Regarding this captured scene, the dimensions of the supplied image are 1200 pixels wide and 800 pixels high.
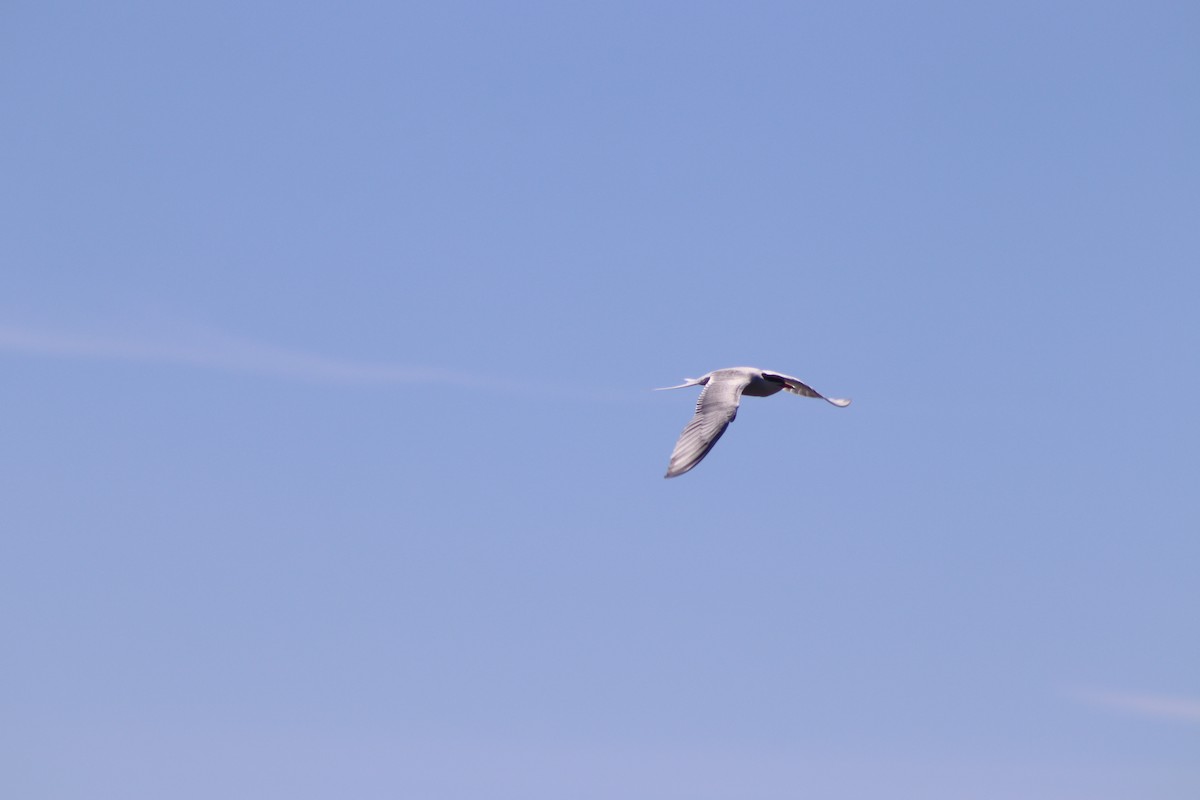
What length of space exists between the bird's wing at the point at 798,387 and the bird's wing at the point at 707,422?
293 cm

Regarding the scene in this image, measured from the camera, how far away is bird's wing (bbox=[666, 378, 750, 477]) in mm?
61656

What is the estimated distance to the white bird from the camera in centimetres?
6219

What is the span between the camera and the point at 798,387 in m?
75.4

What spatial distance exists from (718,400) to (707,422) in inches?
100

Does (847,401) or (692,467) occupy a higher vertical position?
(847,401)

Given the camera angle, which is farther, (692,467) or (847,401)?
(847,401)

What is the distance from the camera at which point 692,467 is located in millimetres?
61312

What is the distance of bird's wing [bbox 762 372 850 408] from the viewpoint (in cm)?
7322

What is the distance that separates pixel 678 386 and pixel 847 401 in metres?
7.71

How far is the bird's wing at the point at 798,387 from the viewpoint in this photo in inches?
2883

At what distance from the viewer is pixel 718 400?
6694 cm

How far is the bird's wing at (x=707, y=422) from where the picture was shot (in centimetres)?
6166

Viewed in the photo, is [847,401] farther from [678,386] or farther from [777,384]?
[678,386]

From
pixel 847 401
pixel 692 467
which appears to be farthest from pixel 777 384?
pixel 692 467
